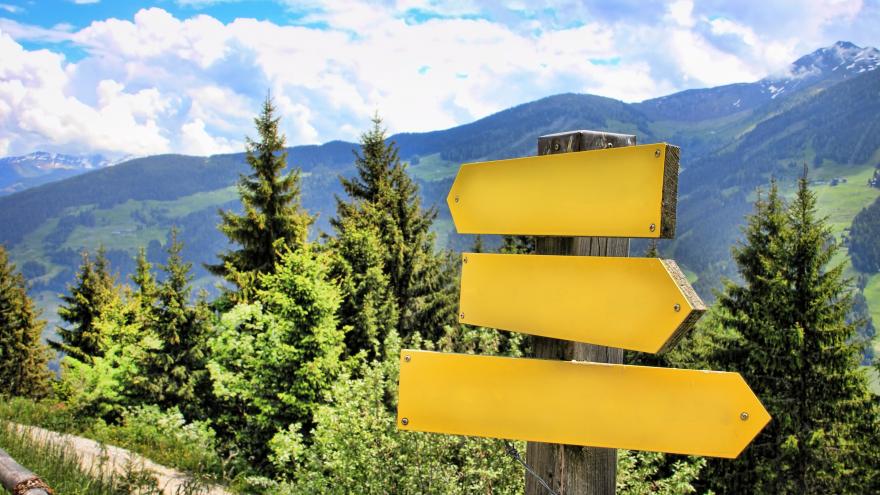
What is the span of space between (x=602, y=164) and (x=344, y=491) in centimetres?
1025

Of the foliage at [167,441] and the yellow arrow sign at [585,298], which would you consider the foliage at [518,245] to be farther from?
the yellow arrow sign at [585,298]

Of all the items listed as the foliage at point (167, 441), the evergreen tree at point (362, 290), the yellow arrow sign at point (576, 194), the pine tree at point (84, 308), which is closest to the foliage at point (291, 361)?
the foliage at point (167, 441)

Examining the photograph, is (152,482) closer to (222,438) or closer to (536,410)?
(536,410)

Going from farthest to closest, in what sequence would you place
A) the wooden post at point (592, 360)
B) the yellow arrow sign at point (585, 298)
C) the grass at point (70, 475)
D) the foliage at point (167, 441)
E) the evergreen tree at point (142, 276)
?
the evergreen tree at point (142, 276) < the foliage at point (167, 441) < the grass at point (70, 475) < the wooden post at point (592, 360) < the yellow arrow sign at point (585, 298)

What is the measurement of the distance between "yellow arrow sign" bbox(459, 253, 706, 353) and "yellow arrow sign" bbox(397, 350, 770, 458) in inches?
5.5

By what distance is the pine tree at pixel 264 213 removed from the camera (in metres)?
28.3

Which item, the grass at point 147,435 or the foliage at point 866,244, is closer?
the grass at point 147,435

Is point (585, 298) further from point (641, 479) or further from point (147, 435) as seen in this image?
point (147, 435)

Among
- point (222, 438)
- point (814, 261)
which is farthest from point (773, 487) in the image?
point (222, 438)

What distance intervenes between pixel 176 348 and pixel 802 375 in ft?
69.2

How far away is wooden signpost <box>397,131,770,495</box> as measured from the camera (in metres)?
2.28

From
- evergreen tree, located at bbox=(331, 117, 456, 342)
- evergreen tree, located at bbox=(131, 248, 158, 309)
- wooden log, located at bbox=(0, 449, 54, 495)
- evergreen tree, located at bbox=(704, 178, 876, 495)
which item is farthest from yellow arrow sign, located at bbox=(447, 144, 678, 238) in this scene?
evergreen tree, located at bbox=(131, 248, 158, 309)

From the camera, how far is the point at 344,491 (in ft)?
37.1

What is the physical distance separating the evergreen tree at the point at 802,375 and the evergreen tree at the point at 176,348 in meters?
17.6
